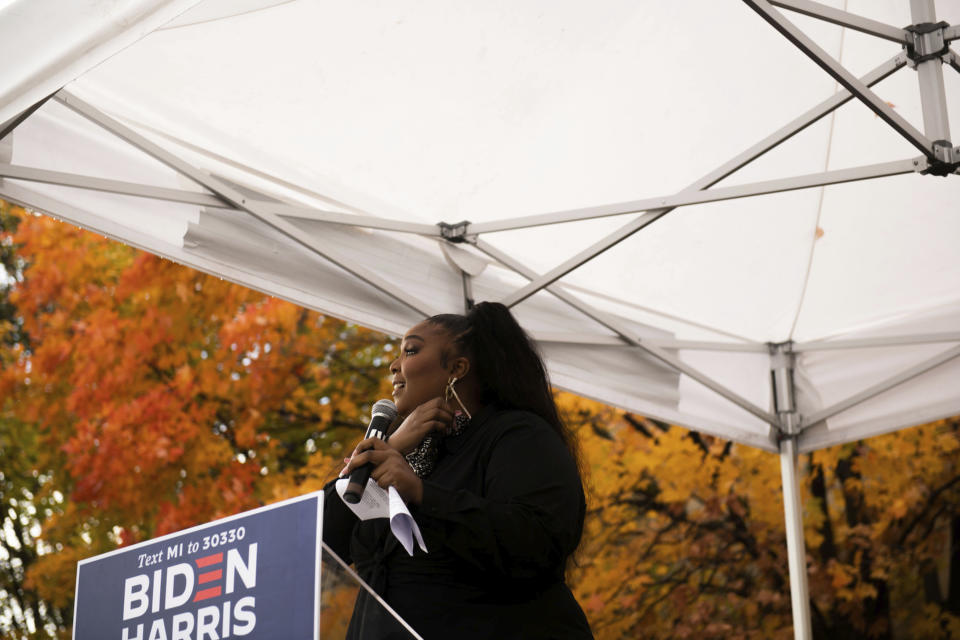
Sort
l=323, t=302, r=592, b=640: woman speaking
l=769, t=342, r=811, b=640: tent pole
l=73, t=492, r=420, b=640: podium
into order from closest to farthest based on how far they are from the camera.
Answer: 1. l=73, t=492, r=420, b=640: podium
2. l=323, t=302, r=592, b=640: woman speaking
3. l=769, t=342, r=811, b=640: tent pole

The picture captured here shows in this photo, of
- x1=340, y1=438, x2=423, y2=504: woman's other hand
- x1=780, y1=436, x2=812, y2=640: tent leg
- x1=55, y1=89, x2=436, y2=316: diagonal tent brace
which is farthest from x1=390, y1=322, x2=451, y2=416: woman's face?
x1=780, y1=436, x2=812, y2=640: tent leg

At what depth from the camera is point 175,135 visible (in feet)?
12.8

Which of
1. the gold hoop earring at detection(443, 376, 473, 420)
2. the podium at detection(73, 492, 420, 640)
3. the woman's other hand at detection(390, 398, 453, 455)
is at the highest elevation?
the gold hoop earring at detection(443, 376, 473, 420)

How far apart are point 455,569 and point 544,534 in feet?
0.68

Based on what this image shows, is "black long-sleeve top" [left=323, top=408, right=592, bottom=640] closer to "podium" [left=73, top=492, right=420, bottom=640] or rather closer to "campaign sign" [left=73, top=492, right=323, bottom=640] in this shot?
"podium" [left=73, top=492, right=420, bottom=640]

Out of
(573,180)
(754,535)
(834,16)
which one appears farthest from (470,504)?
(754,535)

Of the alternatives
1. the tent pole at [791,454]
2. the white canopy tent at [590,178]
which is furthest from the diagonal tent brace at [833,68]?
the tent pole at [791,454]

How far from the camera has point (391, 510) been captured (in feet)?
5.88

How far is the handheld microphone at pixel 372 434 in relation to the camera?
5.99ft

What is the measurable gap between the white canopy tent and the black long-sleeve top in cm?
167

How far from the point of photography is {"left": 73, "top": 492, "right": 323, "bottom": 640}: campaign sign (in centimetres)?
148

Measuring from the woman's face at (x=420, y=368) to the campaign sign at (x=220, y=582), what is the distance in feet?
2.87

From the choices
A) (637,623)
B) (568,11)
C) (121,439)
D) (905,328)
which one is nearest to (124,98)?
(568,11)

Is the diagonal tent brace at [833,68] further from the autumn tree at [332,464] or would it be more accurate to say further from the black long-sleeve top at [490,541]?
the autumn tree at [332,464]
